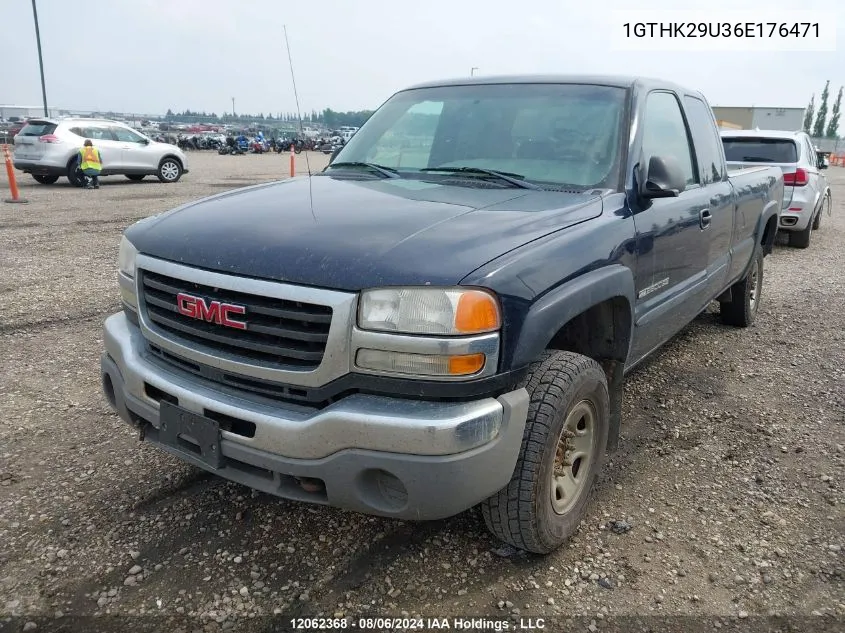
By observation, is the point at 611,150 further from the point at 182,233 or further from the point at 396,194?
the point at 182,233

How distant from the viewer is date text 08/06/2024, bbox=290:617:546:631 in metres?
2.26

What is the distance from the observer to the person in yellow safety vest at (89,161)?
49.3 ft

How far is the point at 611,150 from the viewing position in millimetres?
3127

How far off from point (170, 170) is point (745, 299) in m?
15.9

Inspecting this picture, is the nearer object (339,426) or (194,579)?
(339,426)

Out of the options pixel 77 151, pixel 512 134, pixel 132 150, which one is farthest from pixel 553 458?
pixel 132 150

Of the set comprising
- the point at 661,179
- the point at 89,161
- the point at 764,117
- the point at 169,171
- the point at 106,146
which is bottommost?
the point at 661,179

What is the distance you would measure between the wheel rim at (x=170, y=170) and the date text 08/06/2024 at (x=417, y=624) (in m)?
17.3

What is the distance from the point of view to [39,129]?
15367 millimetres

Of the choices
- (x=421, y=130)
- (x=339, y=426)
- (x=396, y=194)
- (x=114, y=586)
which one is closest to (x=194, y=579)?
(x=114, y=586)

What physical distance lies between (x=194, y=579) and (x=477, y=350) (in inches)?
56.1

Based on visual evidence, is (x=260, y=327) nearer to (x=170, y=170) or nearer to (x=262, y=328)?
(x=262, y=328)

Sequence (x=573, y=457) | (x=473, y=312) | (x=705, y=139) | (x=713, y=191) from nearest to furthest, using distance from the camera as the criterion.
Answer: (x=473, y=312) < (x=573, y=457) < (x=713, y=191) < (x=705, y=139)

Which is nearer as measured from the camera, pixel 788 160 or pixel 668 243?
pixel 668 243
